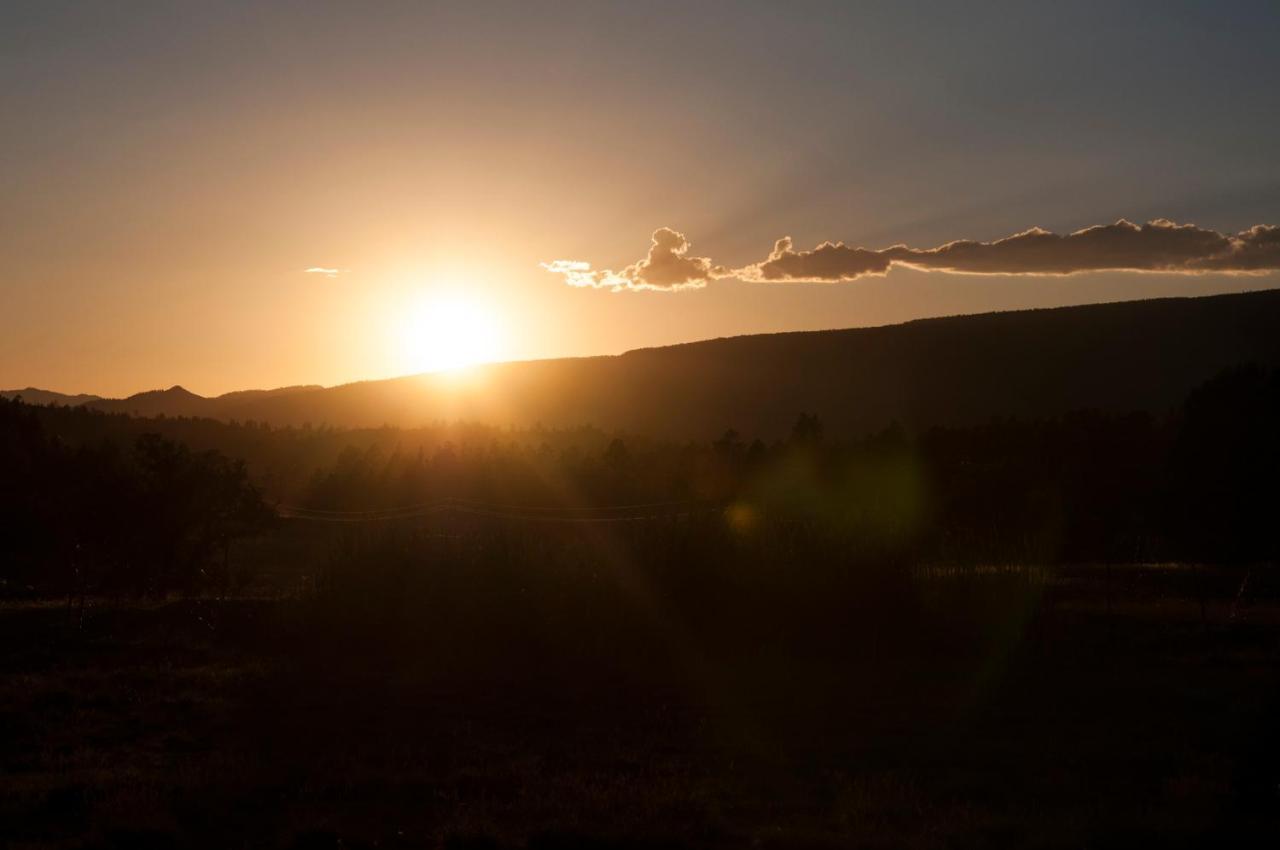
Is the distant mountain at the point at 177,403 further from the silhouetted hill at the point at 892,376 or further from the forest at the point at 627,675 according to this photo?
the forest at the point at 627,675

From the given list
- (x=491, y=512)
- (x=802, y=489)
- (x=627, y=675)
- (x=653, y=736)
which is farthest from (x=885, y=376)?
(x=653, y=736)

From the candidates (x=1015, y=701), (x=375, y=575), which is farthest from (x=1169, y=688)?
(x=375, y=575)

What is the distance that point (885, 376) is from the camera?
92.6 meters

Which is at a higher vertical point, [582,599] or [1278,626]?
[582,599]

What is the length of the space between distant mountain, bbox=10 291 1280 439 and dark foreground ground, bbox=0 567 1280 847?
64053mm

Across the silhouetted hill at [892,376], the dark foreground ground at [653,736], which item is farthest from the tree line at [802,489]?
the silhouetted hill at [892,376]

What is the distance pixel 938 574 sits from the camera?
1638cm

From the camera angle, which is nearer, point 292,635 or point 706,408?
point 292,635

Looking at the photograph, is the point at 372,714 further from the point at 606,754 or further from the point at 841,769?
the point at 841,769

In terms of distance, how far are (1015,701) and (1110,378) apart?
77.6 m

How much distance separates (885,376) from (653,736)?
85.0 m

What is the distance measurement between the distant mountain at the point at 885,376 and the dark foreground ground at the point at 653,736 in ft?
210

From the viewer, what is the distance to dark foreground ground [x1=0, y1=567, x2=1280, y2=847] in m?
7.62

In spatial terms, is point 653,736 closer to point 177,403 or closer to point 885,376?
point 885,376
